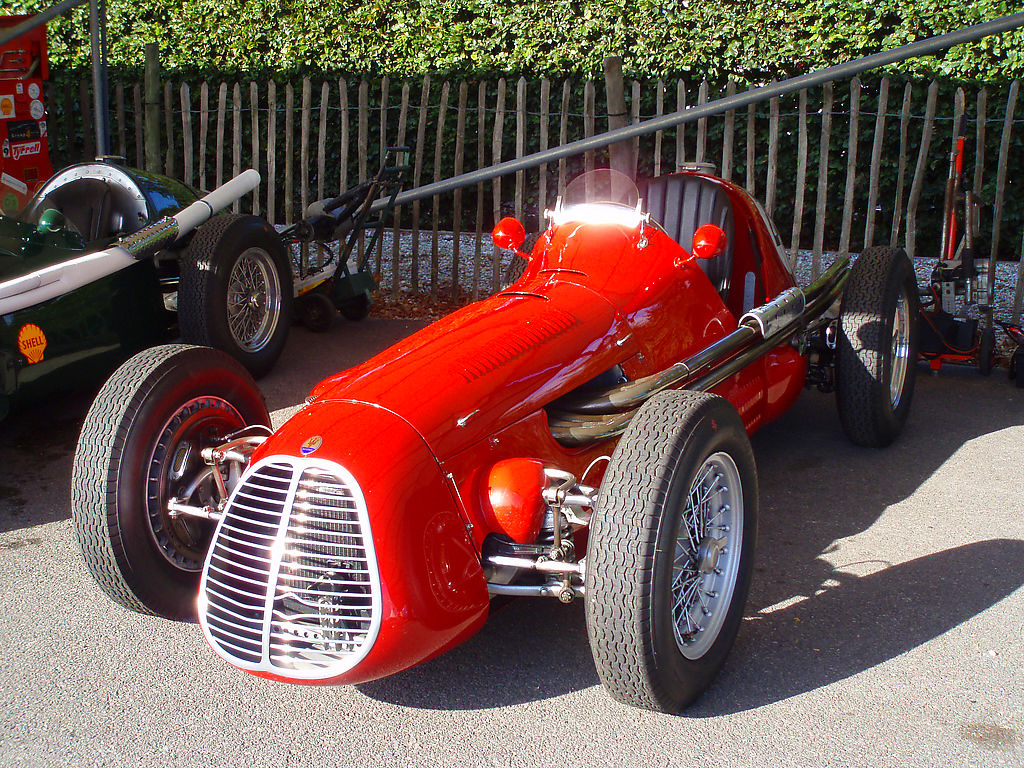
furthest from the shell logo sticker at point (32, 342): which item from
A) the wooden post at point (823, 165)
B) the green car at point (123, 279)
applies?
the wooden post at point (823, 165)

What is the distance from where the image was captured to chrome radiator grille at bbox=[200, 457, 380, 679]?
2.66 m

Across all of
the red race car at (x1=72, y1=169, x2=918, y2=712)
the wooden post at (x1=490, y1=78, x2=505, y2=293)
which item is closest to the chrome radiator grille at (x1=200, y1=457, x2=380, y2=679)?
the red race car at (x1=72, y1=169, x2=918, y2=712)

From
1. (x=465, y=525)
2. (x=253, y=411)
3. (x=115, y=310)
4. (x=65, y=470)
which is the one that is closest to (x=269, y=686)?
(x=465, y=525)

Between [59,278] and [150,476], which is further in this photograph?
[59,278]

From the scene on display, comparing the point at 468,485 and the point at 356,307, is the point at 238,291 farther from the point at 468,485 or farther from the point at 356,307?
the point at 468,485

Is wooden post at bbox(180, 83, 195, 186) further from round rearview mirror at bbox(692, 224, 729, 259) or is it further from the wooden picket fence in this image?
round rearview mirror at bbox(692, 224, 729, 259)

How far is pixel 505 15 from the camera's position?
33.0ft

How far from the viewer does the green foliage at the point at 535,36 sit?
8.76 meters

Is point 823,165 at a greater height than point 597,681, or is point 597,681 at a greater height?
point 823,165

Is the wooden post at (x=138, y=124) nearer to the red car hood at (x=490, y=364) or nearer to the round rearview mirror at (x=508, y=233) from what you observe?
the round rearview mirror at (x=508, y=233)

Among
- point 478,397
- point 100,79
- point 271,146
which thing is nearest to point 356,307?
point 271,146

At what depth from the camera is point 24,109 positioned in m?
8.36

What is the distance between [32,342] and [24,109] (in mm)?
4687

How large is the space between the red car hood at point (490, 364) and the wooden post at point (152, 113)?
5647 millimetres
